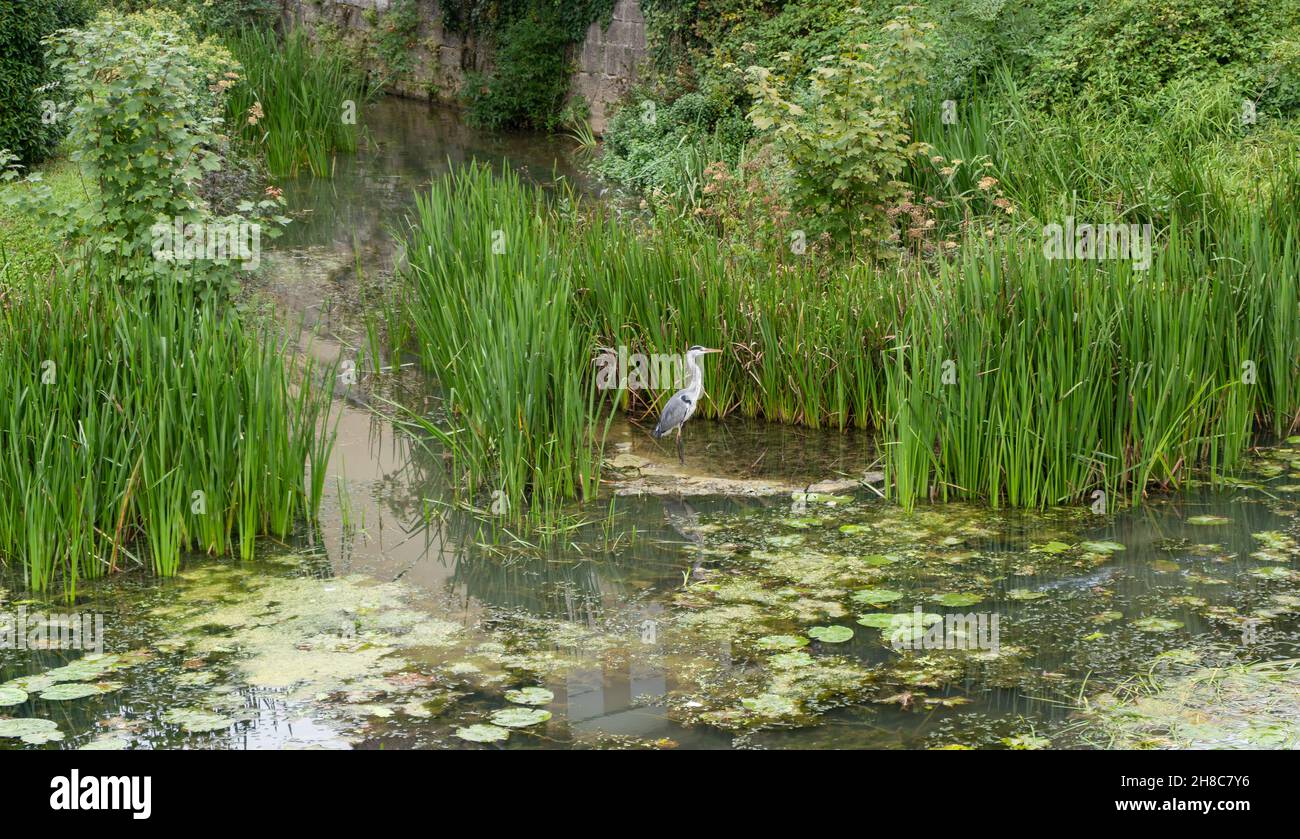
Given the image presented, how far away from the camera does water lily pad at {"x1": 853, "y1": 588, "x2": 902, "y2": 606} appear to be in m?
5.30

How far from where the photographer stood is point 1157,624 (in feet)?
16.5

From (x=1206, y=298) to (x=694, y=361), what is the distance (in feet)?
8.62

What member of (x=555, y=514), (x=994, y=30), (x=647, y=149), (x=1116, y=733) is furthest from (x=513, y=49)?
(x=1116, y=733)

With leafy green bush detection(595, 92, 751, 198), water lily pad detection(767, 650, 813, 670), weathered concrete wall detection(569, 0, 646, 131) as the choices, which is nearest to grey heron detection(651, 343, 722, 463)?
water lily pad detection(767, 650, 813, 670)

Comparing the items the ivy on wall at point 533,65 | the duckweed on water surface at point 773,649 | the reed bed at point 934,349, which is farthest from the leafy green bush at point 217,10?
the duckweed on water surface at point 773,649

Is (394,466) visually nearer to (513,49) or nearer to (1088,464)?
(1088,464)

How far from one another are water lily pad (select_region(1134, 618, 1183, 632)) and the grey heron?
8.85 feet

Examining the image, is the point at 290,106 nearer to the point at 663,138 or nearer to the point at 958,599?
the point at 663,138

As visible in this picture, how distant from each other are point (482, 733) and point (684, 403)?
3.06m

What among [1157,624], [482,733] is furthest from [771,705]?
[1157,624]

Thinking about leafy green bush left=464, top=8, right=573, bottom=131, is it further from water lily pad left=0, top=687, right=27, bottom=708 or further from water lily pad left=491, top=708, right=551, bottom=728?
water lily pad left=491, top=708, right=551, bottom=728

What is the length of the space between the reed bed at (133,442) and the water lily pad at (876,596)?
8.29ft

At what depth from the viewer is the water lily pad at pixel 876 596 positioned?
5.30m

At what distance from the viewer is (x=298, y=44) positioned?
14.2 m
